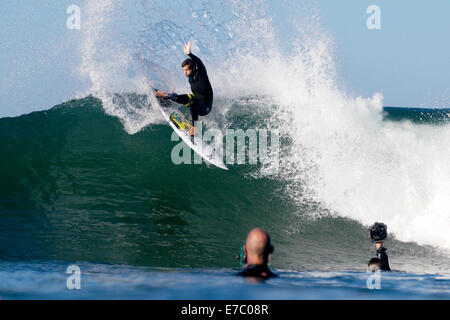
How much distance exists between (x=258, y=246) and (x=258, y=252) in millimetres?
58

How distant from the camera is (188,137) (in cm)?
916

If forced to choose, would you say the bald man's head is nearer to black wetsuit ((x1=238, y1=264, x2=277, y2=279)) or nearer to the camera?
black wetsuit ((x1=238, y1=264, x2=277, y2=279))

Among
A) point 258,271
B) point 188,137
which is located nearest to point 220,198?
point 188,137

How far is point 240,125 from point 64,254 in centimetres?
616

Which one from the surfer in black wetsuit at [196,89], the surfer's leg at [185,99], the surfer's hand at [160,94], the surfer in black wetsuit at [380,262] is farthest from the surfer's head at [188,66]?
the surfer in black wetsuit at [380,262]

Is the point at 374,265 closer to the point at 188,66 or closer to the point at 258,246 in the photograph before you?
the point at 258,246

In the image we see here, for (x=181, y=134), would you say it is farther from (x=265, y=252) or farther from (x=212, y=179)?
(x=265, y=252)

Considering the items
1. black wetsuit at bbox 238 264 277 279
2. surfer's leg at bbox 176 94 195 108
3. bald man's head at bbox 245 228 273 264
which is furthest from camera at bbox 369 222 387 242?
surfer's leg at bbox 176 94 195 108

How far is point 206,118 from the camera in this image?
35.3 feet

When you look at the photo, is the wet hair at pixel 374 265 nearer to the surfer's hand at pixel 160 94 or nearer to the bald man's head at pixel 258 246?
the bald man's head at pixel 258 246

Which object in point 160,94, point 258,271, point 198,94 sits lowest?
point 258,271

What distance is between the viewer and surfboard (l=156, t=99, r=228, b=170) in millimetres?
8969

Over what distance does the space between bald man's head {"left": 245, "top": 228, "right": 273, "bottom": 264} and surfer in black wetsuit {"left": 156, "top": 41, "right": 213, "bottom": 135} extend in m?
5.62
